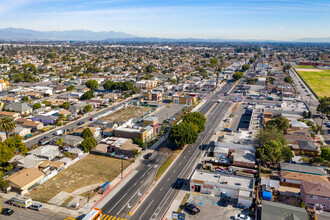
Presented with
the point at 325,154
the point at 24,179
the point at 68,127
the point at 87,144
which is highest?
the point at 325,154

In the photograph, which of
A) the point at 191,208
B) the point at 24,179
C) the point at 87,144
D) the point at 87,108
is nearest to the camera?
the point at 191,208

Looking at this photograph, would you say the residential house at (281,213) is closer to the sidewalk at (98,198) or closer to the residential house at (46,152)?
the sidewalk at (98,198)

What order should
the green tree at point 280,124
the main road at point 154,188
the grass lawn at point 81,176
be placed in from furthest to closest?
the green tree at point 280,124, the grass lawn at point 81,176, the main road at point 154,188

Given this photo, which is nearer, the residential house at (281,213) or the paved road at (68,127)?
the residential house at (281,213)

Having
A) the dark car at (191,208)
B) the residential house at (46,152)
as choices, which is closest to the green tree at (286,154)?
the dark car at (191,208)

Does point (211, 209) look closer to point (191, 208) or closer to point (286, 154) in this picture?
point (191, 208)

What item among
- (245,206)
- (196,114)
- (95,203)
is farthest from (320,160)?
(95,203)

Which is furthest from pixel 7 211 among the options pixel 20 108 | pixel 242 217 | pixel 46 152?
pixel 20 108

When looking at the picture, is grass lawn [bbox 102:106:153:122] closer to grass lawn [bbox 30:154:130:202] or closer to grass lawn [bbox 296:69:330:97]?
grass lawn [bbox 30:154:130:202]
